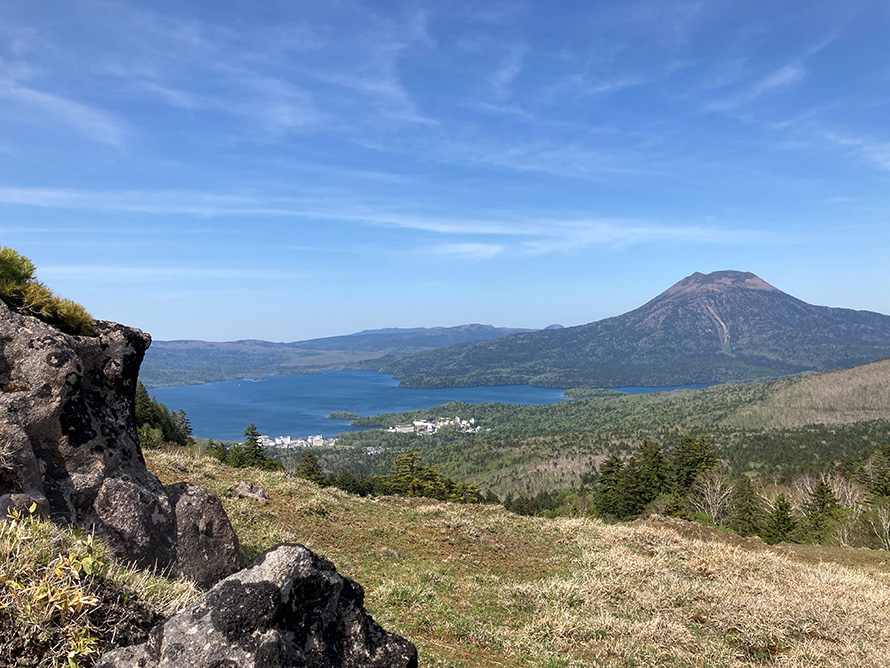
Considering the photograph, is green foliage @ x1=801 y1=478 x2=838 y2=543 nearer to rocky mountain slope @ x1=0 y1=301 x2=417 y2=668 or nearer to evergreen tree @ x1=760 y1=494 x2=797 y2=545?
evergreen tree @ x1=760 y1=494 x2=797 y2=545

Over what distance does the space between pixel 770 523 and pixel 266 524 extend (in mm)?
44750

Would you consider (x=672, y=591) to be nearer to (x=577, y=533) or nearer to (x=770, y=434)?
(x=577, y=533)

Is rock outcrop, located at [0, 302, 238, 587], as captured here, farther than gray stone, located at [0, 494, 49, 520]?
Yes

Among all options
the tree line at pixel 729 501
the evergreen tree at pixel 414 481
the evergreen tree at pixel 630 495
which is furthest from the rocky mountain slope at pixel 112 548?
the evergreen tree at pixel 630 495

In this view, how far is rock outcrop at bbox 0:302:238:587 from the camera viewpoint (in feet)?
20.5

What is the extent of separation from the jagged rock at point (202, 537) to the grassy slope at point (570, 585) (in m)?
2.88

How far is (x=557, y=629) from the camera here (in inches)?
343

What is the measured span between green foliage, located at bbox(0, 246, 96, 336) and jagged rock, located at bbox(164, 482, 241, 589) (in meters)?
3.30

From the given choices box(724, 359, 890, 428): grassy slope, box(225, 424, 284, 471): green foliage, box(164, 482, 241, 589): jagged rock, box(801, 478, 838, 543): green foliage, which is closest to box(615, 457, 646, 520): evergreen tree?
box(801, 478, 838, 543): green foliage

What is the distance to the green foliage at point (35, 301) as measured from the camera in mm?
8141

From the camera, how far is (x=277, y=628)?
3.28 meters

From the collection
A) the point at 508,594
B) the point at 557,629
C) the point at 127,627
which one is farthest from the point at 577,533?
the point at 127,627

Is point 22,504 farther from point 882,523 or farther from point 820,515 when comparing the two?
point 820,515

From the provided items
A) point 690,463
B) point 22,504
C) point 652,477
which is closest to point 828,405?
point 690,463
